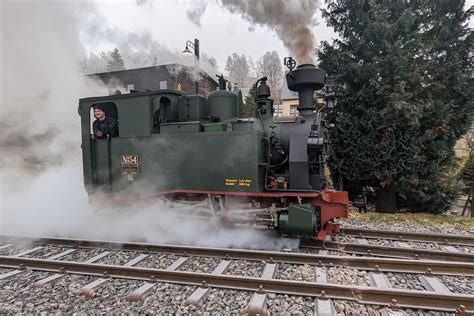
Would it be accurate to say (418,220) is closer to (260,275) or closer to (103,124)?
(260,275)

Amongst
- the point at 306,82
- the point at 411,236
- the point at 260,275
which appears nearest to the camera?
the point at 260,275

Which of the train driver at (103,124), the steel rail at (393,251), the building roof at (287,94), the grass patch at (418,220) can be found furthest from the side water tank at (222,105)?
the building roof at (287,94)

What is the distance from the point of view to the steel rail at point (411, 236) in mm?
5281

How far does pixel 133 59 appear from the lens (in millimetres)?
28297

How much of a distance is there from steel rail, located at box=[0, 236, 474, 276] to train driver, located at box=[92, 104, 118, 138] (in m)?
2.31

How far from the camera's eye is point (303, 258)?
4391 millimetres

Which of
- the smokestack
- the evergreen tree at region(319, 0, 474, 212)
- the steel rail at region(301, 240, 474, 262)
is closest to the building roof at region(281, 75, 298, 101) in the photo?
the evergreen tree at region(319, 0, 474, 212)

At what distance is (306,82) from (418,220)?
4.93 metres

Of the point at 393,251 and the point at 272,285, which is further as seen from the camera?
the point at 393,251

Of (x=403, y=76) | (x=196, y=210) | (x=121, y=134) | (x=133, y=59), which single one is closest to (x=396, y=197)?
(x=403, y=76)

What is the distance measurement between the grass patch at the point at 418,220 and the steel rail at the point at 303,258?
9.85 feet

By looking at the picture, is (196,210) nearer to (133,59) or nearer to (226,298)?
(226,298)

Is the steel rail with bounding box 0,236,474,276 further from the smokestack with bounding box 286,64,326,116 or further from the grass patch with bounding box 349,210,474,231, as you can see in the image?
the grass patch with bounding box 349,210,474,231

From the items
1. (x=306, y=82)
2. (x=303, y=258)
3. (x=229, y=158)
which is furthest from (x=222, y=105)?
(x=303, y=258)
